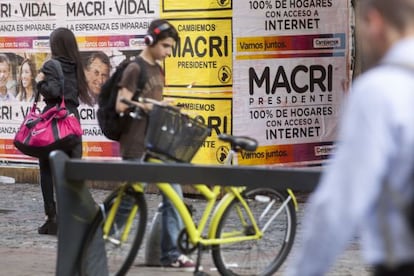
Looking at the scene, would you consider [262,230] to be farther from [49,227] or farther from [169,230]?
[49,227]

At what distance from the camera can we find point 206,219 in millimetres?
6480

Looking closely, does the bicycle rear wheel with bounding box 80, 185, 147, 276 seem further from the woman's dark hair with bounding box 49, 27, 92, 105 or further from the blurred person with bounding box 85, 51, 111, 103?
the blurred person with bounding box 85, 51, 111, 103

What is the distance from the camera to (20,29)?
39.2 feet

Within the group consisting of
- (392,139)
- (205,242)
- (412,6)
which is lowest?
(205,242)

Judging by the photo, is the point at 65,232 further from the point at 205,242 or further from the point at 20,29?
the point at 20,29

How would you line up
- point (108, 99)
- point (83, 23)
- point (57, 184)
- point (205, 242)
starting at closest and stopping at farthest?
point (57, 184), point (205, 242), point (108, 99), point (83, 23)

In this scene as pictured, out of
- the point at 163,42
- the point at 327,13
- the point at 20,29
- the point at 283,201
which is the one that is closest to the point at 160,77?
the point at 163,42

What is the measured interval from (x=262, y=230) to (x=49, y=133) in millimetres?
2777

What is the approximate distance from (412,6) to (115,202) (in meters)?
3.60

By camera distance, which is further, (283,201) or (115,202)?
(283,201)

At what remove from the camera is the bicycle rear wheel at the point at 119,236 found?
20.1ft

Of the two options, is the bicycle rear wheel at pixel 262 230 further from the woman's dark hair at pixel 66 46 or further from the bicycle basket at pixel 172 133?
the woman's dark hair at pixel 66 46

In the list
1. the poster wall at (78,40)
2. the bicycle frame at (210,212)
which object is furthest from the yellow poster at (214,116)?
the bicycle frame at (210,212)

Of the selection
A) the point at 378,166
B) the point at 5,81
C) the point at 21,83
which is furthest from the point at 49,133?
the point at 378,166
